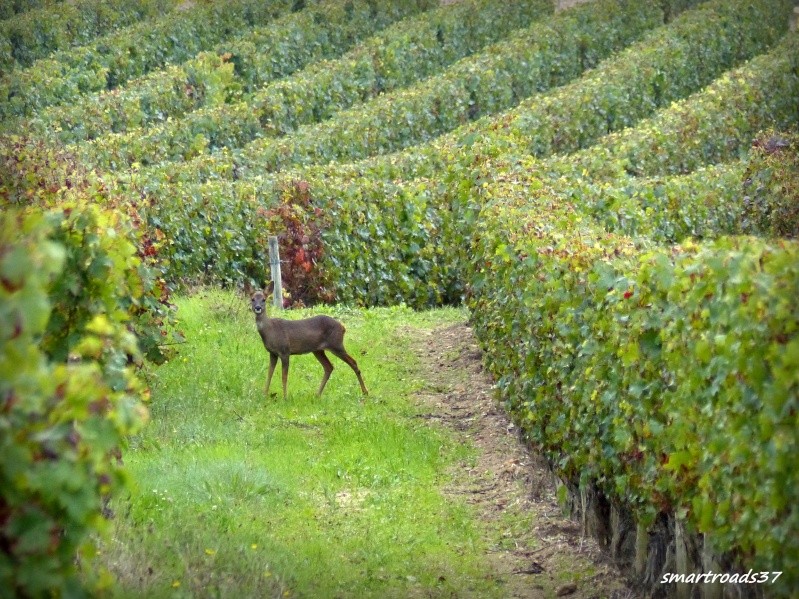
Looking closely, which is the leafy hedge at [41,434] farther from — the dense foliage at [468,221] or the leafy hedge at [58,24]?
the leafy hedge at [58,24]

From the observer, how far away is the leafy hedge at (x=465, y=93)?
22562mm

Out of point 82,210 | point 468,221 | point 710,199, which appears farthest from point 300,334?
point 710,199

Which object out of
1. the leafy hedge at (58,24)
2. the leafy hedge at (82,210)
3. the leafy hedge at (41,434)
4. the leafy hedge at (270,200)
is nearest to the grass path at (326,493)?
the leafy hedge at (82,210)

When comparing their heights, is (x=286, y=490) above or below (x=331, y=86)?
below

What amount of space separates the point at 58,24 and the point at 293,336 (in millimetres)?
27605

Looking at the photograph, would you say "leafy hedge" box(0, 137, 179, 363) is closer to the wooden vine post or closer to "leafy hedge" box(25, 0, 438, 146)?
the wooden vine post

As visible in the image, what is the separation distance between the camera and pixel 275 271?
15617 mm

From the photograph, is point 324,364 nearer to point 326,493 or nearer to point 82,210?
point 326,493

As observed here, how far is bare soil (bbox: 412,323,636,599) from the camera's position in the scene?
7949 mm

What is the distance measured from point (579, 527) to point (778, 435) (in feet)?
13.3

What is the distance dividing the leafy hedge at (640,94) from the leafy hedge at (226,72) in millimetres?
7199

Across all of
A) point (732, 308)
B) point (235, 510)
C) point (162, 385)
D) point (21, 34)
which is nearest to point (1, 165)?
point (162, 385)

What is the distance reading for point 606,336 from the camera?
759cm

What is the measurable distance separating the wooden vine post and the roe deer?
3342 millimetres
